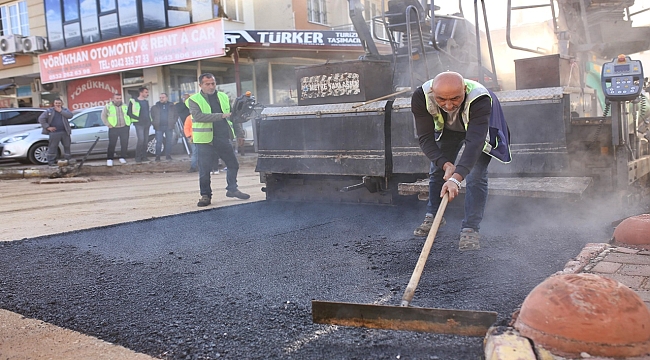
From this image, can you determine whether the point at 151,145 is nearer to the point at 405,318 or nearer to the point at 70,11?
the point at 70,11

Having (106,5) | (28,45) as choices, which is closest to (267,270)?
(106,5)

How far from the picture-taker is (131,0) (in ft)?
54.9

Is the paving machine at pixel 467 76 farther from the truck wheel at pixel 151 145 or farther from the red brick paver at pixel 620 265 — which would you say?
the truck wheel at pixel 151 145

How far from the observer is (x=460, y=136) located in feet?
13.6

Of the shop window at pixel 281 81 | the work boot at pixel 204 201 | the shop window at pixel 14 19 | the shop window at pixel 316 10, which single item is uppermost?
the shop window at pixel 14 19

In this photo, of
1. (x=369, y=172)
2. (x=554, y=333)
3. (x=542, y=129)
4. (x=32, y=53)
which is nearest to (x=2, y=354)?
(x=554, y=333)

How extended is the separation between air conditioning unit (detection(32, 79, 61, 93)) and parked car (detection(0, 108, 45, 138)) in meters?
6.10

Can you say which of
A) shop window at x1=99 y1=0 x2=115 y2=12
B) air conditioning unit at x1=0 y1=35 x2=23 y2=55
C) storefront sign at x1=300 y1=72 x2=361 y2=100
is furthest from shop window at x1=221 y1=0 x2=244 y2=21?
storefront sign at x1=300 y1=72 x2=361 y2=100

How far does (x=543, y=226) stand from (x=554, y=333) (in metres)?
2.77

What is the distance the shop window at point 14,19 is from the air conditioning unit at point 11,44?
831 millimetres

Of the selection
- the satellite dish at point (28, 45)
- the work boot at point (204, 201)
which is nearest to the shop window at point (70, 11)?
the satellite dish at point (28, 45)

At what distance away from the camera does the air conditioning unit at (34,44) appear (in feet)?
62.1

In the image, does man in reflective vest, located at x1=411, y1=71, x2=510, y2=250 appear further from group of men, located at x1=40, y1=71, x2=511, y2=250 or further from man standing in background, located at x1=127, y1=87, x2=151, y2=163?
man standing in background, located at x1=127, y1=87, x2=151, y2=163

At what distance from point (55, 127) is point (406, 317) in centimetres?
1126
